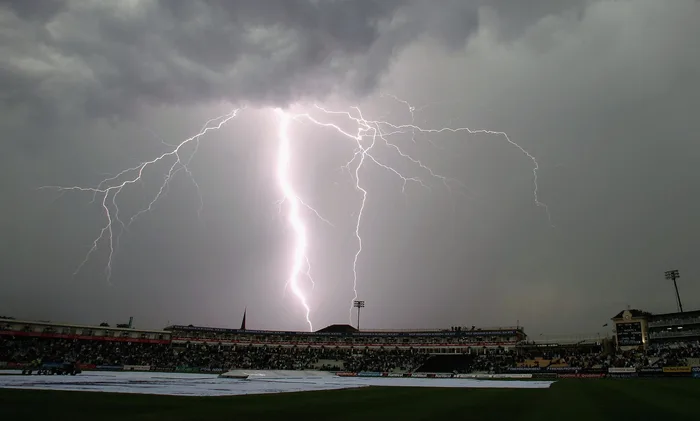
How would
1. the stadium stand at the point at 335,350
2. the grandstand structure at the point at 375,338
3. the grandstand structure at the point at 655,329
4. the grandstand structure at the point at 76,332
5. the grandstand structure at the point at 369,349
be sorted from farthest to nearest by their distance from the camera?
the grandstand structure at the point at 375,338, the grandstand structure at the point at 76,332, the grandstand structure at the point at 655,329, the stadium stand at the point at 335,350, the grandstand structure at the point at 369,349

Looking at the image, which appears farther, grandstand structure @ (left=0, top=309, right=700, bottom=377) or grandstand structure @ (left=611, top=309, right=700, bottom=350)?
grandstand structure @ (left=611, top=309, right=700, bottom=350)

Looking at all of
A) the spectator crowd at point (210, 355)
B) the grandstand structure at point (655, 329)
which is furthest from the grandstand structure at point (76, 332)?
the grandstand structure at point (655, 329)

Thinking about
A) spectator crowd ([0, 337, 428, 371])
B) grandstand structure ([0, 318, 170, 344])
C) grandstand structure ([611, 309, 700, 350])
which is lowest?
spectator crowd ([0, 337, 428, 371])

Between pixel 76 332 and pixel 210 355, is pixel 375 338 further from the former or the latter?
pixel 76 332

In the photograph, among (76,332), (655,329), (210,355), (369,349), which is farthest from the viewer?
(369,349)

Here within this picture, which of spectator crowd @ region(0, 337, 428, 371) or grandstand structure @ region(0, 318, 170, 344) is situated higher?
grandstand structure @ region(0, 318, 170, 344)

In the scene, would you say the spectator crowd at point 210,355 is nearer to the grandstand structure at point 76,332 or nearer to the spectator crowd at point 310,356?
the spectator crowd at point 310,356

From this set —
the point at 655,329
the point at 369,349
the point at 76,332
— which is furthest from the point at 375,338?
the point at 76,332

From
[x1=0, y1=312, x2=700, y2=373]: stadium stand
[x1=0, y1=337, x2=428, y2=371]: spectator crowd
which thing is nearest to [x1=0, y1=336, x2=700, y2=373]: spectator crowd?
[x1=0, y1=337, x2=428, y2=371]: spectator crowd

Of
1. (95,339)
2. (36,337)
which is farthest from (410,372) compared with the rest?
(36,337)

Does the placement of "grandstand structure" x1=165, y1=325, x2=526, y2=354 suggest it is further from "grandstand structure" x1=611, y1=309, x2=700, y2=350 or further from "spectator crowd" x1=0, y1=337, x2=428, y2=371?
"grandstand structure" x1=611, y1=309, x2=700, y2=350

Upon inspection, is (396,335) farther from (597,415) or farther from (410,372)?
(597,415)
